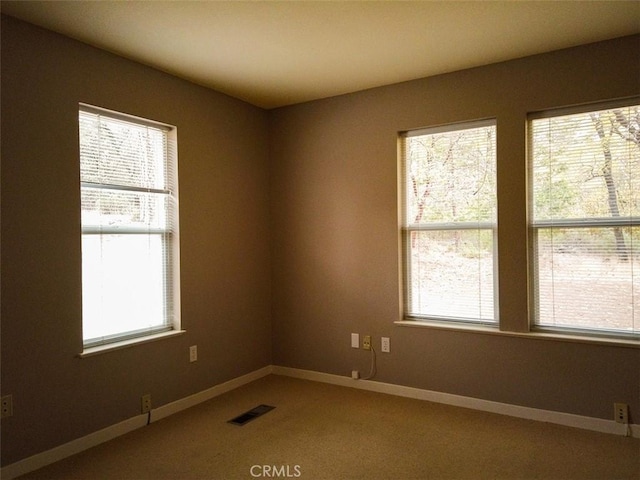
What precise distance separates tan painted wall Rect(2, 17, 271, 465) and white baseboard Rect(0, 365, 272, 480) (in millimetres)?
43

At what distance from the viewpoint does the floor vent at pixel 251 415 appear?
3262 millimetres

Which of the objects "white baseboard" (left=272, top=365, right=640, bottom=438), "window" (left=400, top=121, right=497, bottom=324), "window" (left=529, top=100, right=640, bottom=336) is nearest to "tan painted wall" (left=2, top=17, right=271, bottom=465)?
"white baseboard" (left=272, top=365, right=640, bottom=438)

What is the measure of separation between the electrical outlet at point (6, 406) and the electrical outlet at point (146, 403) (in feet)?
2.87

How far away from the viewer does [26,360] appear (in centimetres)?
259

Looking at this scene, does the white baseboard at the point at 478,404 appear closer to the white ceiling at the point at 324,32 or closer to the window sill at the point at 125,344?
the window sill at the point at 125,344

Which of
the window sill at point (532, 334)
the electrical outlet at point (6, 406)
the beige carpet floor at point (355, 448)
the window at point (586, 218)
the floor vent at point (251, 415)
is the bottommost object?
the beige carpet floor at point (355, 448)

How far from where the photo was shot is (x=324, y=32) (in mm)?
2807

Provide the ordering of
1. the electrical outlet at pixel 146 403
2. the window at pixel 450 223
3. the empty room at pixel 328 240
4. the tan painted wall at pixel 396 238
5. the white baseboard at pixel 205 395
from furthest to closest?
the window at pixel 450 223 < the white baseboard at pixel 205 395 < the electrical outlet at pixel 146 403 < the tan painted wall at pixel 396 238 < the empty room at pixel 328 240

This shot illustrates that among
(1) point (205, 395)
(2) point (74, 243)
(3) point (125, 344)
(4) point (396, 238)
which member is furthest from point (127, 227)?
(4) point (396, 238)

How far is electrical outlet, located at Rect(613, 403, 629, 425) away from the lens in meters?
2.94

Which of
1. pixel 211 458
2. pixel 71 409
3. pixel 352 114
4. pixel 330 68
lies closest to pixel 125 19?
pixel 330 68

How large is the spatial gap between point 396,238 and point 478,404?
1.42 metres

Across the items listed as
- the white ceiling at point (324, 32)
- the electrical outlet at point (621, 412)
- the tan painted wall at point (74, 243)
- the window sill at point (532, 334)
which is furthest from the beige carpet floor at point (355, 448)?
the white ceiling at point (324, 32)

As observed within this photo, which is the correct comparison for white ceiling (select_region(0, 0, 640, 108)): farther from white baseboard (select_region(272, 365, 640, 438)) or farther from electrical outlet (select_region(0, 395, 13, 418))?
white baseboard (select_region(272, 365, 640, 438))
